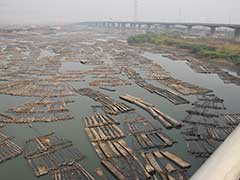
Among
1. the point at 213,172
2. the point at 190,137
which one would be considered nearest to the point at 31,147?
the point at 190,137

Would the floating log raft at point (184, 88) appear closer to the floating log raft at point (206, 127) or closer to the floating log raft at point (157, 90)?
the floating log raft at point (157, 90)

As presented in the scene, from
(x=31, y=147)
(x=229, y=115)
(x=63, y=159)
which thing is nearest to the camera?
(x=63, y=159)

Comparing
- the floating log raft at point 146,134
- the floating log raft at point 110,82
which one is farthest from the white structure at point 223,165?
the floating log raft at point 110,82

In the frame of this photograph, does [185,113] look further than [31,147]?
Yes

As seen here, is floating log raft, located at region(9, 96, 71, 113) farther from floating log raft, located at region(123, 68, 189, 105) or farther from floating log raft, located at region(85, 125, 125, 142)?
floating log raft, located at region(123, 68, 189, 105)

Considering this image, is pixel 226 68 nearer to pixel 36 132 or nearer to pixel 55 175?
pixel 36 132

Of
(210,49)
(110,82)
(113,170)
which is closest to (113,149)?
(113,170)

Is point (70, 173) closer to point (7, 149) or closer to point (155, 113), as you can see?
point (7, 149)
